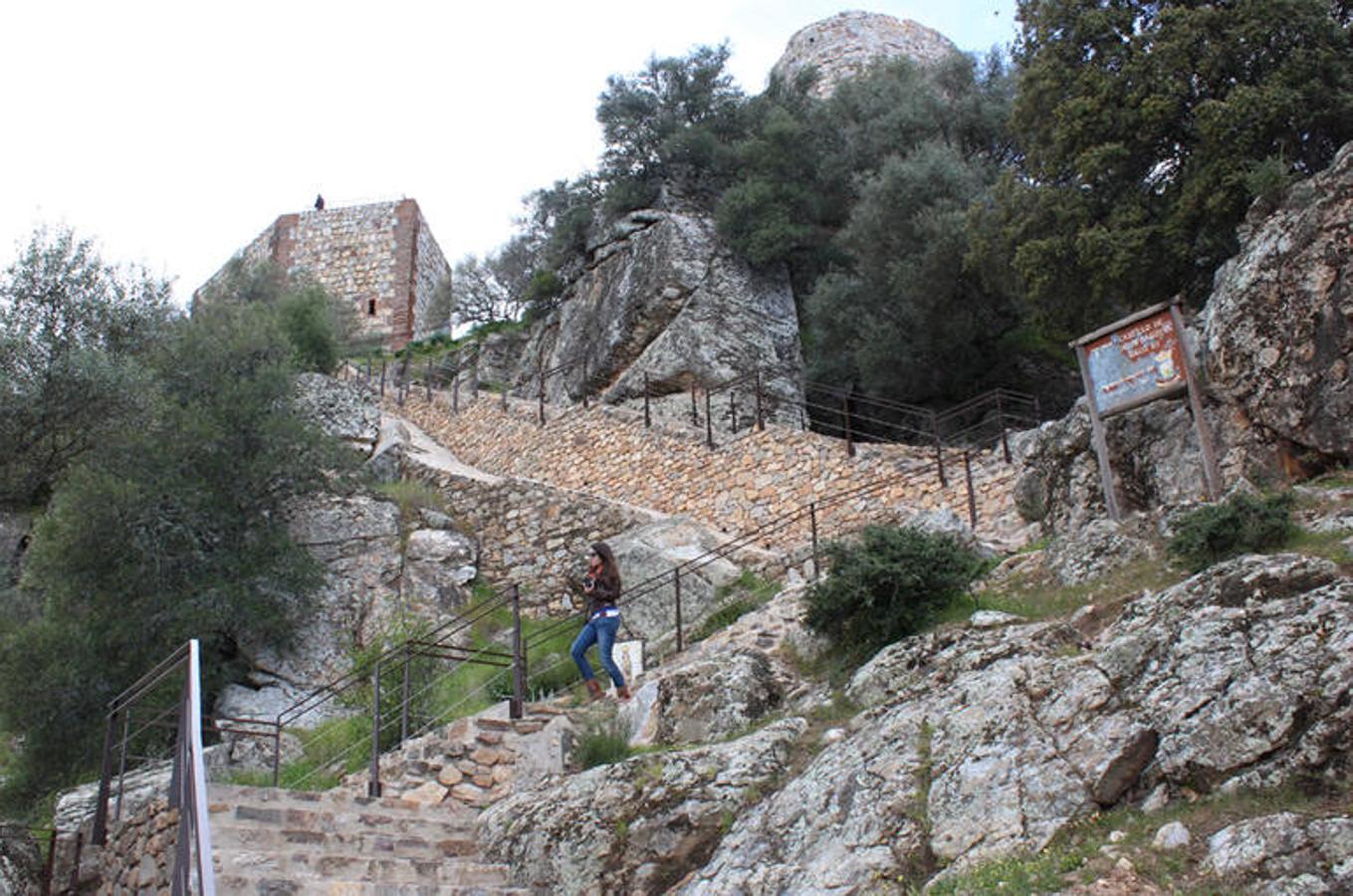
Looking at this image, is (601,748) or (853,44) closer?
(601,748)

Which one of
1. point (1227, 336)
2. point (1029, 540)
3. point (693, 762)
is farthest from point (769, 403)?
point (693, 762)

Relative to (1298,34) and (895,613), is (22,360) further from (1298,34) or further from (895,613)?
(1298,34)

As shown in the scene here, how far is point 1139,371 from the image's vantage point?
989cm

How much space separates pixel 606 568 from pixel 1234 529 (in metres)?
5.20

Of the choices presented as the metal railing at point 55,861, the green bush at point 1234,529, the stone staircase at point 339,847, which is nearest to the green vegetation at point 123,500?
the metal railing at point 55,861

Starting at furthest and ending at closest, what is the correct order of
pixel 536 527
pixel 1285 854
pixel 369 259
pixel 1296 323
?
1. pixel 369 259
2. pixel 536 527
3. pixel 1296 323
4. pixel 1285 854

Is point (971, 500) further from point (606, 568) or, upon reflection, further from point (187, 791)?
point (187, 791)

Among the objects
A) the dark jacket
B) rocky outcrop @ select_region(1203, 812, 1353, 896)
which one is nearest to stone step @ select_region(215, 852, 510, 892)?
the dark jacket

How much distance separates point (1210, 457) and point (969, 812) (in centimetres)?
494

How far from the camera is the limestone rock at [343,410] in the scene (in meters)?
21.2

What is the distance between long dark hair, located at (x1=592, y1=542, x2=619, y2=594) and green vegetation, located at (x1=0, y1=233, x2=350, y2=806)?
20.5 ft

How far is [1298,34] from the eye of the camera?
1350 centimetres

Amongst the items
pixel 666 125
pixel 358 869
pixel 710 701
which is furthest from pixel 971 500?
pixel 666 125

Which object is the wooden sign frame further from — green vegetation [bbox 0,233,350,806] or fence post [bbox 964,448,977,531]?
green vegetation [bbox 0,233,350,806]
